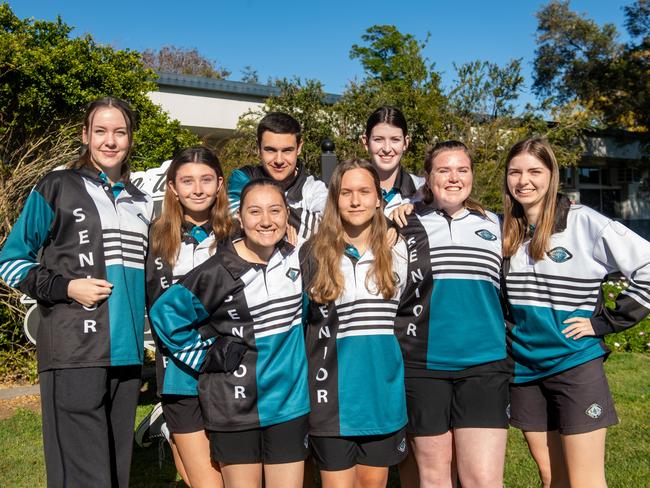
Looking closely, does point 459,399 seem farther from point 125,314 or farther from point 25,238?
point 25,238

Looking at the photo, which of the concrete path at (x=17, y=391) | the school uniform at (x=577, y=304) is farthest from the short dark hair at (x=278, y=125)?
the concrete path at (x=17, y=391)

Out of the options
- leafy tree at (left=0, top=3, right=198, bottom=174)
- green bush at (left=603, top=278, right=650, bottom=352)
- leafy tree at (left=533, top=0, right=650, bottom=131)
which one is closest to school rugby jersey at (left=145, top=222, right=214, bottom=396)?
leafy tree at (left=0, top=3, right=198, bottom=174)

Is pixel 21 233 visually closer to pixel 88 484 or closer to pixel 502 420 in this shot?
pixel 88 484

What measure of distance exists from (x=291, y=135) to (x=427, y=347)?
1.60m

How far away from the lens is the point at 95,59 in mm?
8156

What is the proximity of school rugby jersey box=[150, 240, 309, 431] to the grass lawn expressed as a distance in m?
2.14

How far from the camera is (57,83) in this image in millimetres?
7672

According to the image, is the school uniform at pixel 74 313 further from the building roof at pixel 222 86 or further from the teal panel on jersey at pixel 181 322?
the building roof at pixel 222 86

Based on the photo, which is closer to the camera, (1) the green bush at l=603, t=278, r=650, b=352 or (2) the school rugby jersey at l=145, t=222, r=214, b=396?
(2) the school rugby jersey at l=145, t=222, r=214, b=396

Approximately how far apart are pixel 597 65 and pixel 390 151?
866 inches

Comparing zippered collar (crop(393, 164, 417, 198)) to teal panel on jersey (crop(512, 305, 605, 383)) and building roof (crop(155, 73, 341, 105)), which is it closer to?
teal panel on jersey (crop(512, 305, 605, 383))

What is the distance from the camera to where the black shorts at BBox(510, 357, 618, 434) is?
10.5 feet

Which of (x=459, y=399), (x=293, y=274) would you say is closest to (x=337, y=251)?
(x=293, y=274)

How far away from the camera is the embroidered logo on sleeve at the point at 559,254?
326cm
